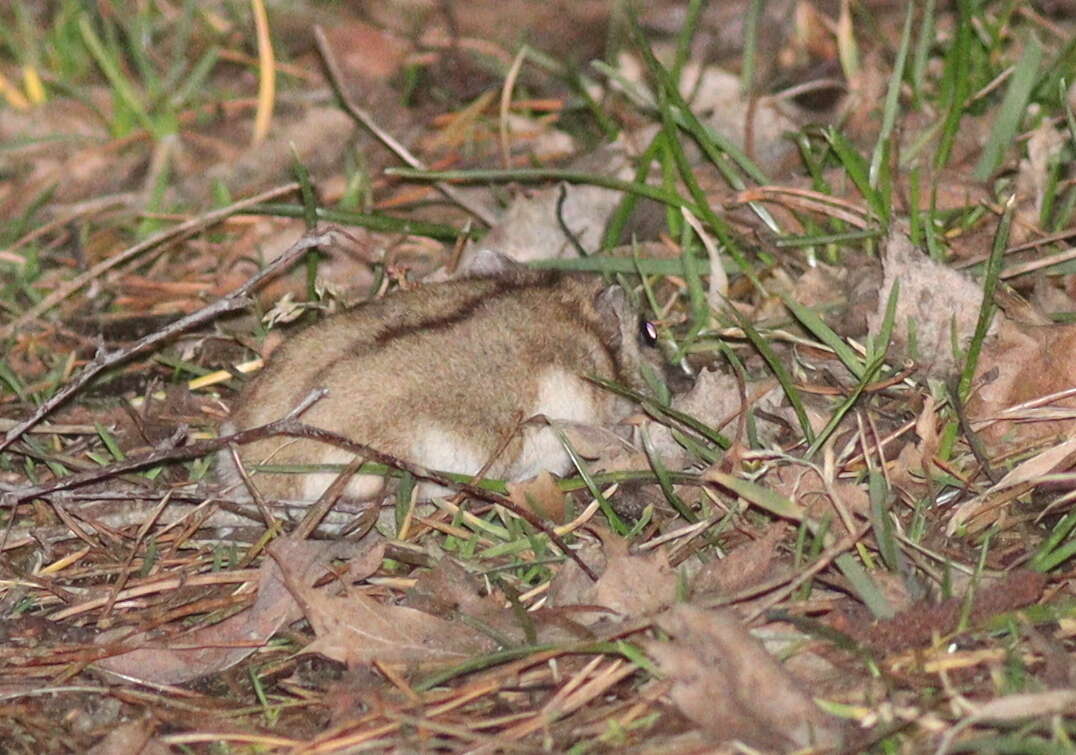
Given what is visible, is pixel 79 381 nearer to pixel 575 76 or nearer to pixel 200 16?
pixel 575 76

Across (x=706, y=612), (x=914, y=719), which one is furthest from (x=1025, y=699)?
(x=706, y=612)

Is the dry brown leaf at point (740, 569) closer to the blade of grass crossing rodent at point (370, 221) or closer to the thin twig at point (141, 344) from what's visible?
the thin twig at point (141, 344)

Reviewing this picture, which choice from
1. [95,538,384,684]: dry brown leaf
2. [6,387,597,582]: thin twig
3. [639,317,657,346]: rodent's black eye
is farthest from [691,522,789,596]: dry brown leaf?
[639,317,657,346]: rodent's black eye

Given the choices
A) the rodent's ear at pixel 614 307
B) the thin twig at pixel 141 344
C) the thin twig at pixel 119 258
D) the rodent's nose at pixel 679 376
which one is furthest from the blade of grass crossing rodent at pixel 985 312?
the thin twig at pixel 119 258

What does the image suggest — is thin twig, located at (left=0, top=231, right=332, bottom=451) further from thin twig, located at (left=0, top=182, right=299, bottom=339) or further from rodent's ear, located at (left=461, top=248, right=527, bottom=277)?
thin twig, located at (left=0, top=182, right=299, bottom=339)

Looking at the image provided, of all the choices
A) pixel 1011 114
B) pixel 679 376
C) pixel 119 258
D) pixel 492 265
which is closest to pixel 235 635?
pixel 492 265

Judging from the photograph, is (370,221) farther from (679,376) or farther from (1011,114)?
(1011,114)

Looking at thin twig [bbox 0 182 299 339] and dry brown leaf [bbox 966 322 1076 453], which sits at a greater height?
dry brown leaf [bbox 966 322 1076 453]

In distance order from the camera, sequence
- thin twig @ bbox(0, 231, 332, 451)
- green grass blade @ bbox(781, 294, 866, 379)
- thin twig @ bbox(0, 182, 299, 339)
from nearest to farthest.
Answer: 1. thin twig @ bbox(0, 231, 332, 451)
2. green grass blade @ bbox(781, 294, 866, 379)
3. thin twig @ bbox(0, 182, 299, 339)

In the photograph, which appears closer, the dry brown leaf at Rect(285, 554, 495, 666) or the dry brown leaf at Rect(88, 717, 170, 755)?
the dry brown leaf at Rect(88, 717, 170, 755)
